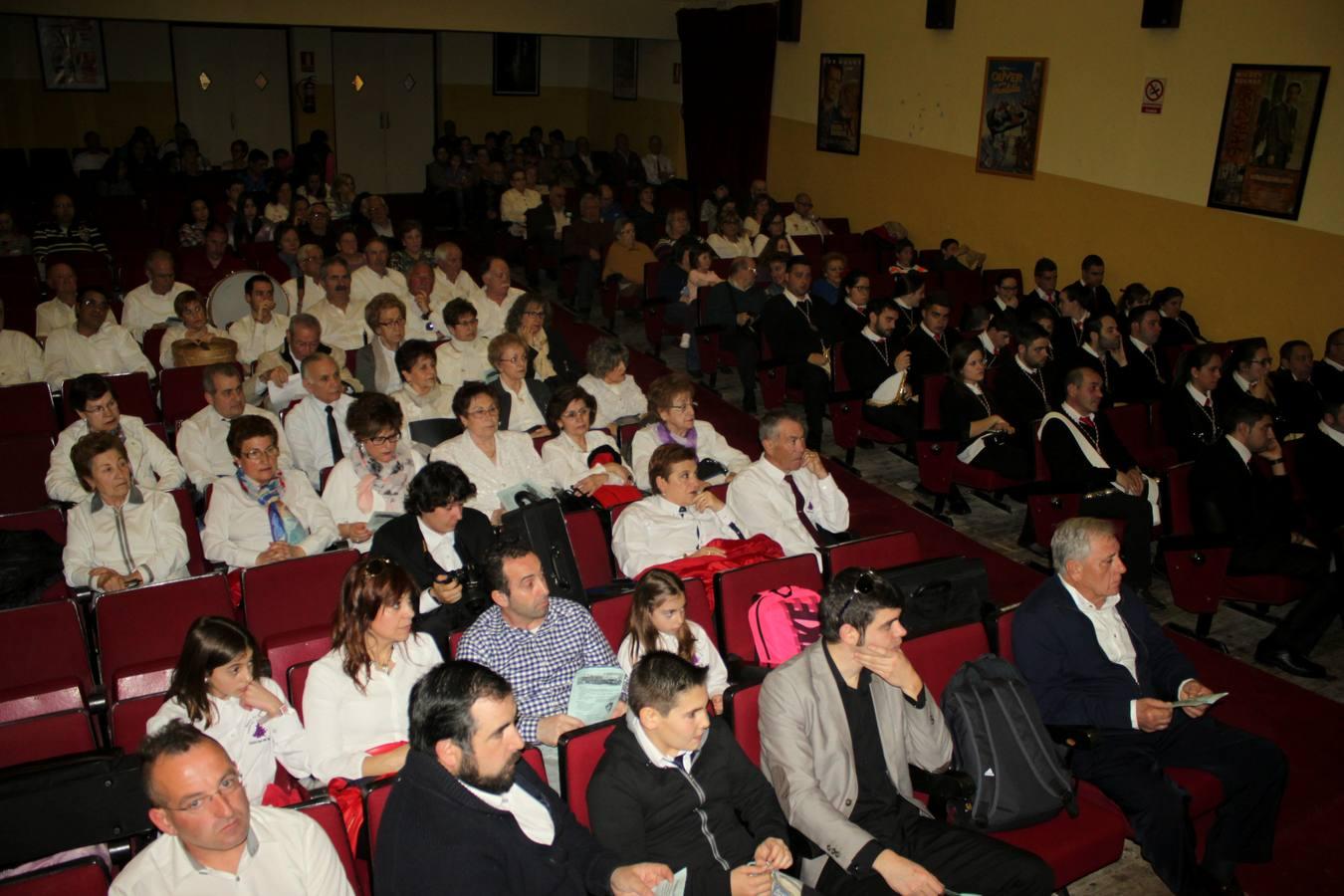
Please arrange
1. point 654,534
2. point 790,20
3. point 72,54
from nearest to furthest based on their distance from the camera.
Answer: point 654,534 < point 790,20 < point 72,54

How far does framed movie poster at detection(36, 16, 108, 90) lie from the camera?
14.2 meters

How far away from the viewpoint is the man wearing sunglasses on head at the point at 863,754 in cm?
277

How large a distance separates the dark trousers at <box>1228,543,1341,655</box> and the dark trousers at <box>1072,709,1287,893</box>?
5.20 feet

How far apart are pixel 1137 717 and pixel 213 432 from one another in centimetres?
423

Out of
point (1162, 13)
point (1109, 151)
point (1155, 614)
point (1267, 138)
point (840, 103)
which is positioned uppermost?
point (1162, 13)

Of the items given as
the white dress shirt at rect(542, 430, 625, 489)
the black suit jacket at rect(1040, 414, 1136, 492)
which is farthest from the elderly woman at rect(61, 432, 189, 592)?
the black suit jacket at rect(1040, 414, 1136, 492)

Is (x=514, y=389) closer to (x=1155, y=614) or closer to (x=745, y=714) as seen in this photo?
(x=745, y=714)

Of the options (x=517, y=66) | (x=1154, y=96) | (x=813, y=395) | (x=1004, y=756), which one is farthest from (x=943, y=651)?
(x=517, y=66)

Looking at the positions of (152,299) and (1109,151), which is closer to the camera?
(152,299)

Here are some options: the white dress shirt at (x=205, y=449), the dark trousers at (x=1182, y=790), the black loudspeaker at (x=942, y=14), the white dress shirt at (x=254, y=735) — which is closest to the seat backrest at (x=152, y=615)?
the white dress shirt at (x=254, y=735)

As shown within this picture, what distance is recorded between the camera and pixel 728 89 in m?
13.6

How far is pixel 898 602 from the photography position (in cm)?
290

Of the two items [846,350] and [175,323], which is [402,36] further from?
[846,350]

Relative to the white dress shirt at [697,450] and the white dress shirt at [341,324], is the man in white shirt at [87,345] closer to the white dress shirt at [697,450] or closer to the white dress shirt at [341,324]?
the white dress shirt at [341,324]
